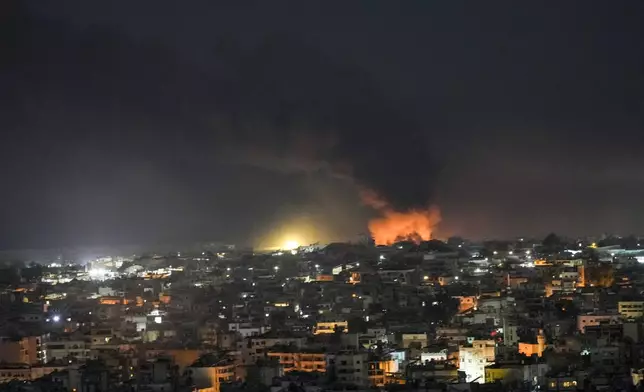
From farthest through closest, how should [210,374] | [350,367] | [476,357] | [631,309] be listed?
[631,309] < [476,357] < [210,374] < [350,367]

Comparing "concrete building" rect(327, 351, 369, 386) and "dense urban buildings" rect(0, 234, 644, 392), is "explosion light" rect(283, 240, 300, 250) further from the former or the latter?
"concrete building" rect(327, 351, 369, 386)

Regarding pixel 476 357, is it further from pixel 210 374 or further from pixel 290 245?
pixel 290 245

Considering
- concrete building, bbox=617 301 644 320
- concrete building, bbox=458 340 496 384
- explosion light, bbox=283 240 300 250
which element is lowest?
concrete building, bbox=458 340 496 384

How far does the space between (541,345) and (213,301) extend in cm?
718

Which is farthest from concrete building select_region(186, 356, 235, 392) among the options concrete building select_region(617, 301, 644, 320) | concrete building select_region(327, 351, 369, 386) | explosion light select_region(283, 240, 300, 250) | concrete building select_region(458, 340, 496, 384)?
explosion light select_region(283, 240, 300, 250)

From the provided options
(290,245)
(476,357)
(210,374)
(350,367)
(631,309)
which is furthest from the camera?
(290,245)

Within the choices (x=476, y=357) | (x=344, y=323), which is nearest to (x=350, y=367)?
(x=476, y=357)

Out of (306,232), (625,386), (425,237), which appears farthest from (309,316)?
(306,232)

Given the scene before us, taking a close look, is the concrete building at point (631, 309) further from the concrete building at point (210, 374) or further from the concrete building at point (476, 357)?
the concrete building at point (210, 374)

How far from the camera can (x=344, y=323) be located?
1379 cm

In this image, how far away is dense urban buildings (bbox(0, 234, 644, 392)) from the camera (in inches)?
376

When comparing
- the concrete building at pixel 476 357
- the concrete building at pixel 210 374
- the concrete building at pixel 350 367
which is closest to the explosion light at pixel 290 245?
the concrete building at pixel 476 357

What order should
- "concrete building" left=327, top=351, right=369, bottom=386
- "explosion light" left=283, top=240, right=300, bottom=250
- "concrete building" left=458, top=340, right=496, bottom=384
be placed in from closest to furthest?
"concrete building" left=327, top=351, right=369, bottom=386 < "concrete building" left=458, top=340, right=496, bottom=384 < "explosion light" left=283, top=240, right=300, bottom=250

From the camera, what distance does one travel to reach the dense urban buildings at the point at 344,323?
31.3 ft
